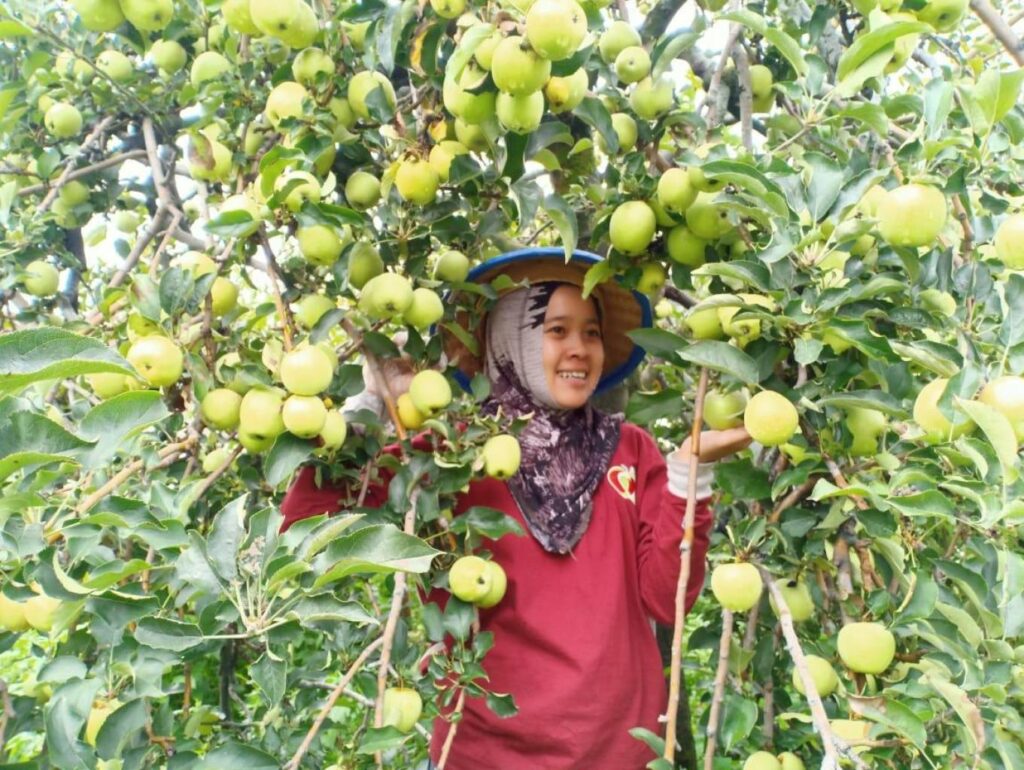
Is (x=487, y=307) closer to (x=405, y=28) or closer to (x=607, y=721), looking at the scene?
(x=405, y=28)

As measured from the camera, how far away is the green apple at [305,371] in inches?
45.3

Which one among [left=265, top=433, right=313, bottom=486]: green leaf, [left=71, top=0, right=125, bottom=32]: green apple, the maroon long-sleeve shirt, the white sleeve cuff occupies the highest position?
[left=71, top=0, right=125, bottom=32]: green apple

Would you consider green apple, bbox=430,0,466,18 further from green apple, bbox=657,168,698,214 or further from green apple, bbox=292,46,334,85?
green apple, bbox=657,168,698,214

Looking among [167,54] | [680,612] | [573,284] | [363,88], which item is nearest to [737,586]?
[680,612]

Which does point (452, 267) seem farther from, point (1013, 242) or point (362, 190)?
point (1013, 242)

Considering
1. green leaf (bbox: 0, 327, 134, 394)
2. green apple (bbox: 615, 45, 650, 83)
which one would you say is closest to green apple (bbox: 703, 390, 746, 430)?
green apple (bbox: 615, 45, 650, 83)

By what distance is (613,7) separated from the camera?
5.66 ft

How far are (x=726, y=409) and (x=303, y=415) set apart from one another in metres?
0.62

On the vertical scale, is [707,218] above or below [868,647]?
above

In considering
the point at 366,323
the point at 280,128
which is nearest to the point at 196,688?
the point at 366,323

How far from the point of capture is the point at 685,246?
51.9 inches

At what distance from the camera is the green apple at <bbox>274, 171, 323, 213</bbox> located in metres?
1.15

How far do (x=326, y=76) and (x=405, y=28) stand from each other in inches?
5.6

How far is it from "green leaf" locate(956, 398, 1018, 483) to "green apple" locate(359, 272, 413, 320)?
2.51 ft
